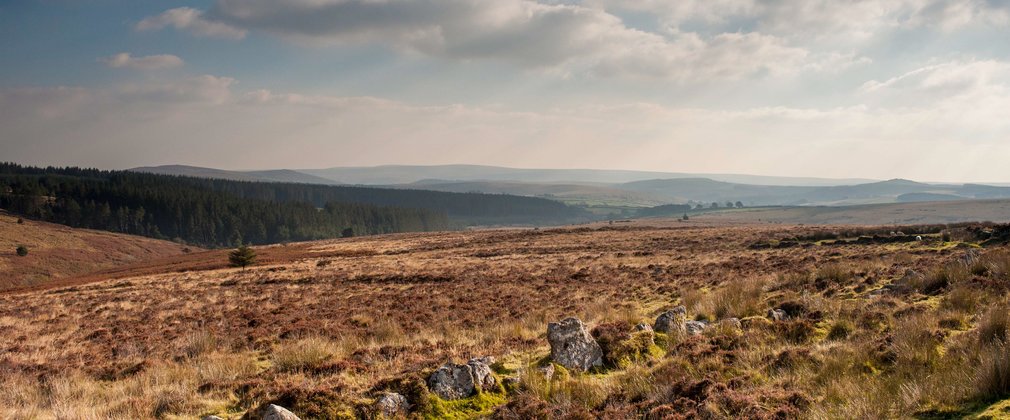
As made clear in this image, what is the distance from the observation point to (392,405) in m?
6.90

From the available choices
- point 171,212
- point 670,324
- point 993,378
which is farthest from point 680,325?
point 171,212

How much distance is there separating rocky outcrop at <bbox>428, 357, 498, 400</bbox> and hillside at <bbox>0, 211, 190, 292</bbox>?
7895cm

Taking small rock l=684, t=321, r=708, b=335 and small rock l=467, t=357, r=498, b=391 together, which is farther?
small rock l=684, t=321, r=708, b=335

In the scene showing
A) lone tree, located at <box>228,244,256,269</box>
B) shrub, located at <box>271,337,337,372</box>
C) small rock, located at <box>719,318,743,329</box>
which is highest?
small rock, located at <box>719,318,743,329</box>

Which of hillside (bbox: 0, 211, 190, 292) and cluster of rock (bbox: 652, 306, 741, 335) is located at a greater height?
cluster of rock (bbox: 652, 306, 741, 335)

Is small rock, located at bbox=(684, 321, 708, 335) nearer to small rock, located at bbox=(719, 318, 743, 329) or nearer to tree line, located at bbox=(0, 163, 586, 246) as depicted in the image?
small rock, located at bbox=(719, 318, 743, 329)

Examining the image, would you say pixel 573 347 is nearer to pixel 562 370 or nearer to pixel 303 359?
pixel 562 370

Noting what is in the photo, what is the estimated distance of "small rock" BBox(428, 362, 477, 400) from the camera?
24.1 feet

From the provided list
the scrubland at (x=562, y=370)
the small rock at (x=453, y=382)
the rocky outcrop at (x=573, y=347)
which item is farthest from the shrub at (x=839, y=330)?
the small rock at (x=453, y=382)

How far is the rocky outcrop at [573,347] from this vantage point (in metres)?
8.65

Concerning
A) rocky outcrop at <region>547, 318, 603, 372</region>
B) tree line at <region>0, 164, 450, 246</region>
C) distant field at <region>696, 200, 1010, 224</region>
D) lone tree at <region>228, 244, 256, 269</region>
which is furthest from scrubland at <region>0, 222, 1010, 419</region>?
distant field at <region>696, 200, 1010, 224</region>

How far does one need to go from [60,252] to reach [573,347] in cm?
11010

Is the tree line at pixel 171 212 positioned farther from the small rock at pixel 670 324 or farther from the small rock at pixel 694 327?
the small rock at pixel 694 327

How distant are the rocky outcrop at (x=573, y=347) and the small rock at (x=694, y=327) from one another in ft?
7.95
